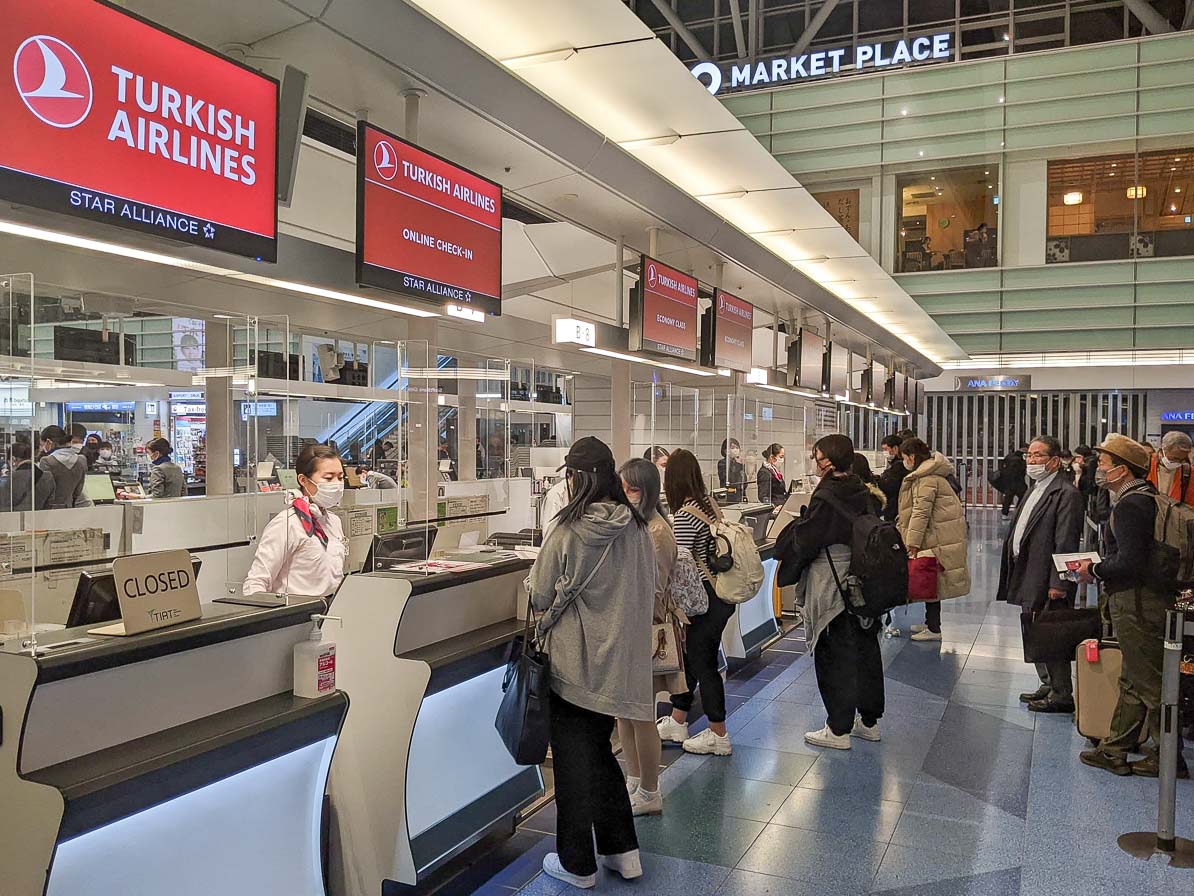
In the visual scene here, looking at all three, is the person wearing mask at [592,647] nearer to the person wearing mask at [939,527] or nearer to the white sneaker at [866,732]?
the white sneaker at [866,732]

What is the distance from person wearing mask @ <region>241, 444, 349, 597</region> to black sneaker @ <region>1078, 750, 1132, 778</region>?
12.3ft

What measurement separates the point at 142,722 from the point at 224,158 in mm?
1619

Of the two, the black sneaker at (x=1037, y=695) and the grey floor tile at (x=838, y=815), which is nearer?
the grey floor tile at (x=838, y=815)

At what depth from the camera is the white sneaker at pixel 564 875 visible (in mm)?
3166

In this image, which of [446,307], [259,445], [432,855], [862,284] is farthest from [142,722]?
[862,284]

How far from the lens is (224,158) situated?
8.98 ft

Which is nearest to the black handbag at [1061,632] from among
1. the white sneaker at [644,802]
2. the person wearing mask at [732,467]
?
the white sneaker at [644,802]

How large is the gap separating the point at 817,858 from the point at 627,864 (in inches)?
30.3

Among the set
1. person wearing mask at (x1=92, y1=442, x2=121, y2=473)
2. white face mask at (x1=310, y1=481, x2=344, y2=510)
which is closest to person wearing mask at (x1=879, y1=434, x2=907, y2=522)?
white face mask at (x1=310, y1=481, x2=344, y2=510)

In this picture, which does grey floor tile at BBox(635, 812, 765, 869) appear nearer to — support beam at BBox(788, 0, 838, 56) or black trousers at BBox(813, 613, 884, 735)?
black trousers at BBox(813, 613, 884, 735)

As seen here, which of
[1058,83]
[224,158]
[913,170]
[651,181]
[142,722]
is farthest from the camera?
[913,170]

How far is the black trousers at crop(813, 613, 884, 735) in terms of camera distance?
462 cm

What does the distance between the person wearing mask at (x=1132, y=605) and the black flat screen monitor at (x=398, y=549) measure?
3.17 m

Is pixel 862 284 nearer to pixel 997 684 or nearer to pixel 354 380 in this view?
pixel 997 684
